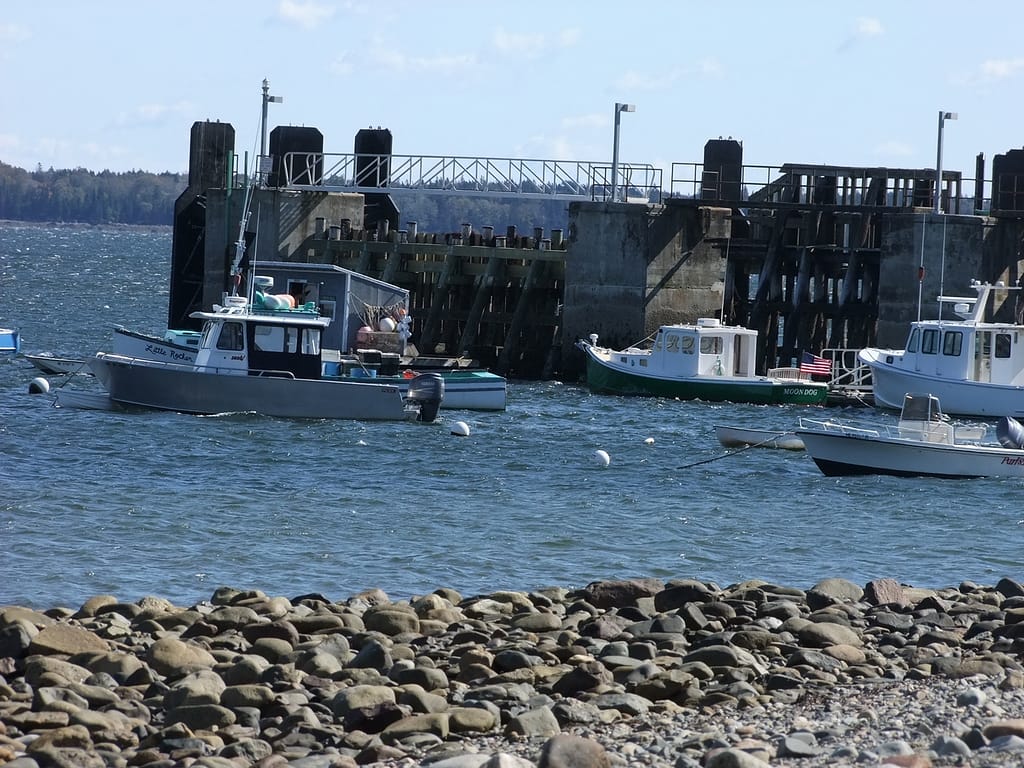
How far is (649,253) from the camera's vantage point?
141 feet

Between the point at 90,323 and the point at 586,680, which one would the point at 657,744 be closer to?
the point at 586,680

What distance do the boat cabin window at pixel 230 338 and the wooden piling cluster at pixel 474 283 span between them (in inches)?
514

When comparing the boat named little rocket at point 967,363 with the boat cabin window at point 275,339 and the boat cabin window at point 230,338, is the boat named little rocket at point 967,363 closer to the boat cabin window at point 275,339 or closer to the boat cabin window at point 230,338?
the boat cabin window at point 275,339

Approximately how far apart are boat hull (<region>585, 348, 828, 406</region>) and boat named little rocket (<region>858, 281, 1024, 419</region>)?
6.71 feet

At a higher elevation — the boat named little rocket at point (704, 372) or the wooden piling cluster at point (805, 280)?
the wooden piling cluster at point (805, 280)

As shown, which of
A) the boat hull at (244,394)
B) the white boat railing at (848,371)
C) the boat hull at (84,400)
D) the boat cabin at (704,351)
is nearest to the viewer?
the boat hull at (244,394)

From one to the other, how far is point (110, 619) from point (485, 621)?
9.98 feet

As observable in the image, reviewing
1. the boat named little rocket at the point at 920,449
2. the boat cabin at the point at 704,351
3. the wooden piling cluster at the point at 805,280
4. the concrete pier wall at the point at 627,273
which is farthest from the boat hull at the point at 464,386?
the wooden piling cluster at the point at 805,280

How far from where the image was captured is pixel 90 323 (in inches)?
2448

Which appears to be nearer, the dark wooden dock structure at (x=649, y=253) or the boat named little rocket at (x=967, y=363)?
the boat named little rocket at (x=967, y=363)

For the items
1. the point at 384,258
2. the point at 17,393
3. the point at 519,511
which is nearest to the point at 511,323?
the point at 384,258

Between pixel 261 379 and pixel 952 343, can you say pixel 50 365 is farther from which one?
pixel 952 343

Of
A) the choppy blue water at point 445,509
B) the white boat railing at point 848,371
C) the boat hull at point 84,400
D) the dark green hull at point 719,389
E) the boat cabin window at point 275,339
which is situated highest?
the boat cabin window at point 275,339

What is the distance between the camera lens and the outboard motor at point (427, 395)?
3366 centimetres
